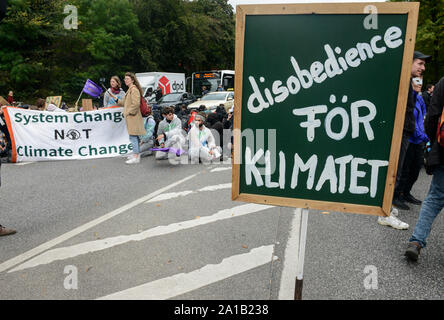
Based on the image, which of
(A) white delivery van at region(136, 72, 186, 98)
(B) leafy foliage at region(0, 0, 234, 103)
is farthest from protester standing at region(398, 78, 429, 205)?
(B) leafy foliage at region(0, 0, 234, 103)

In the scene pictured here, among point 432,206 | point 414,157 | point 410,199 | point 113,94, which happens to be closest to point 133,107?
point 113,94

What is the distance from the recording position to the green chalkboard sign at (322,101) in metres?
2.30

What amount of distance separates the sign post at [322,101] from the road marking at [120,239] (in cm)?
219

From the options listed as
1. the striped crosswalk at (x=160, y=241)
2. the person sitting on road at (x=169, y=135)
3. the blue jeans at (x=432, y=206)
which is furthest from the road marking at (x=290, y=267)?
the person sitting on road at (x=169, y=135)

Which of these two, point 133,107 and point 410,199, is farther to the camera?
point 133,107

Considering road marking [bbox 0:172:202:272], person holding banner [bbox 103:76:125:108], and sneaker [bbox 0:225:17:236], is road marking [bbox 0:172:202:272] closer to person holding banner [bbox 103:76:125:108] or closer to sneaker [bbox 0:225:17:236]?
sneaker [bbox 0:225:17:236]

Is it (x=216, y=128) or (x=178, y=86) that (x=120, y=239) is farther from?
(x=178, y=86)

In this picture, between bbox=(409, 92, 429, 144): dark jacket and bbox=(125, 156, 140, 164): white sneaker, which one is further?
bbox=(125, 156, 140, 164): white sneaker

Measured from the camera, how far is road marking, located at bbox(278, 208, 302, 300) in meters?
3.08

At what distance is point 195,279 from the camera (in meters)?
3.32

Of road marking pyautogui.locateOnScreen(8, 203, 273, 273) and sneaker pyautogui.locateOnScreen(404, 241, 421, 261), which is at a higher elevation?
sneaker pyautogui.locateOnScreen(404, 241, 421, 261)

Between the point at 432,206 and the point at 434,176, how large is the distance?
0.99ft

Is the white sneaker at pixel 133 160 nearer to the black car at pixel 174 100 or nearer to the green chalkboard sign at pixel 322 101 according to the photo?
the green chalkboard sign at pixel 322 101

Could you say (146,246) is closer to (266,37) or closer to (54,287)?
(54,287)
